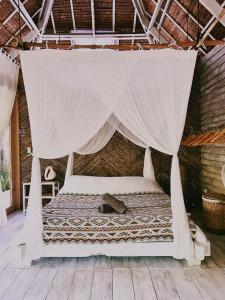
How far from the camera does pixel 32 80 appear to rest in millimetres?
3461

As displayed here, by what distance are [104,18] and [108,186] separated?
9.44 feet

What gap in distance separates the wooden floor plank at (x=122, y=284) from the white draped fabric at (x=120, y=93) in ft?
1.96

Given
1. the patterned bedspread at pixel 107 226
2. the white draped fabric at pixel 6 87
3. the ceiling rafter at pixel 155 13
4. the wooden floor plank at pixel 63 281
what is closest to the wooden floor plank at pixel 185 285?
the patterned bedspread at pixel 107 226

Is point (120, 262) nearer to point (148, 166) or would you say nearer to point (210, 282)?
point (210, 282)

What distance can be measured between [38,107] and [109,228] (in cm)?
153

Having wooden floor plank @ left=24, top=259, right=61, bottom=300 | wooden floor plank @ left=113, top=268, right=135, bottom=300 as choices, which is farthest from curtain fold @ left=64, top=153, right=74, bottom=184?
wooden floor plank @ left=113, top=268, right=135, bottom=300

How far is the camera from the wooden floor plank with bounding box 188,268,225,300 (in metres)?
2.88

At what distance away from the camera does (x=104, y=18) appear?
573 cm

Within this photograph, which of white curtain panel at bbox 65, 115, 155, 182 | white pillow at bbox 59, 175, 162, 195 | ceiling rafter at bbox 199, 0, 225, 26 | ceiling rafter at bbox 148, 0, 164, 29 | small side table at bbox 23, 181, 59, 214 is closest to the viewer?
ceiling rafter at bbox 199, 0, 225, 26

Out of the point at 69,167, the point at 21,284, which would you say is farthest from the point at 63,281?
the point at 69,167

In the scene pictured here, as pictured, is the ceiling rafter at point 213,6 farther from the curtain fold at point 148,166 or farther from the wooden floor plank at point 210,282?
the wooden floor plank at point 210,282

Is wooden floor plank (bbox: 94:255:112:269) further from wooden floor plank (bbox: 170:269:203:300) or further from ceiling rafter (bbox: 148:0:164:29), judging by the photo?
ceiling rafter (bbox: 148:0:164:29)

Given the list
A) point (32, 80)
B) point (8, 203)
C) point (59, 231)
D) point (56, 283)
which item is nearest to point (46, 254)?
point (59, 231)

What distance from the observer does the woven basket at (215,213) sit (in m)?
4.65
